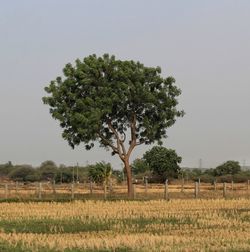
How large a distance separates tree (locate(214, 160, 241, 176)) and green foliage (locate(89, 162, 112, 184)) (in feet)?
135

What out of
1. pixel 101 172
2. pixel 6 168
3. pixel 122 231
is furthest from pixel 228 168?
pixel 122 231

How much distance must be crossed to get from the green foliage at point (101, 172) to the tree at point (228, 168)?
135 ft

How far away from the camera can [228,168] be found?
98.6 m

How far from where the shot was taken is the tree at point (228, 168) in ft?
321

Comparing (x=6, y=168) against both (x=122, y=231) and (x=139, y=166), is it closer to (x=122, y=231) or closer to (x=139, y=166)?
(x=139, y=166)

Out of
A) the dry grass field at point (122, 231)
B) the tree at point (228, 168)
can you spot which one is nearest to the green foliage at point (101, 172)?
the dry grass field at point (122, 231)

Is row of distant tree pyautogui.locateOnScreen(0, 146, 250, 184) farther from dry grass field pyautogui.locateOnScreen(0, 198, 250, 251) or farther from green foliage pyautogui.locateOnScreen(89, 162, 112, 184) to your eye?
dry grass field pyautogui.locateOnScreen(0, 198, 250, 251)

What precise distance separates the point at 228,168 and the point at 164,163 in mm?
19349

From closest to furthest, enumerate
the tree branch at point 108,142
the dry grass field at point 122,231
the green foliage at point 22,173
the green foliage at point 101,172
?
the dry grass field at point 122,231 < the tree branch at point 108,142 < the green foliage at point 101,172 < the green foliage at point 22,173

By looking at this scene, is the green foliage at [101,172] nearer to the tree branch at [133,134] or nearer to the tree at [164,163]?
the tree branch at [133,134]

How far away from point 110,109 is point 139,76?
367 cm

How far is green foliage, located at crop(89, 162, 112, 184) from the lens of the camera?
179 ft

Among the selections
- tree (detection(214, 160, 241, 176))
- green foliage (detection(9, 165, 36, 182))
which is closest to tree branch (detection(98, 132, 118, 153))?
tree (detection(214, 160, 241, 176))

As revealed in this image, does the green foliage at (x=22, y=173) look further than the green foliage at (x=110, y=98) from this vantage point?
Yes
